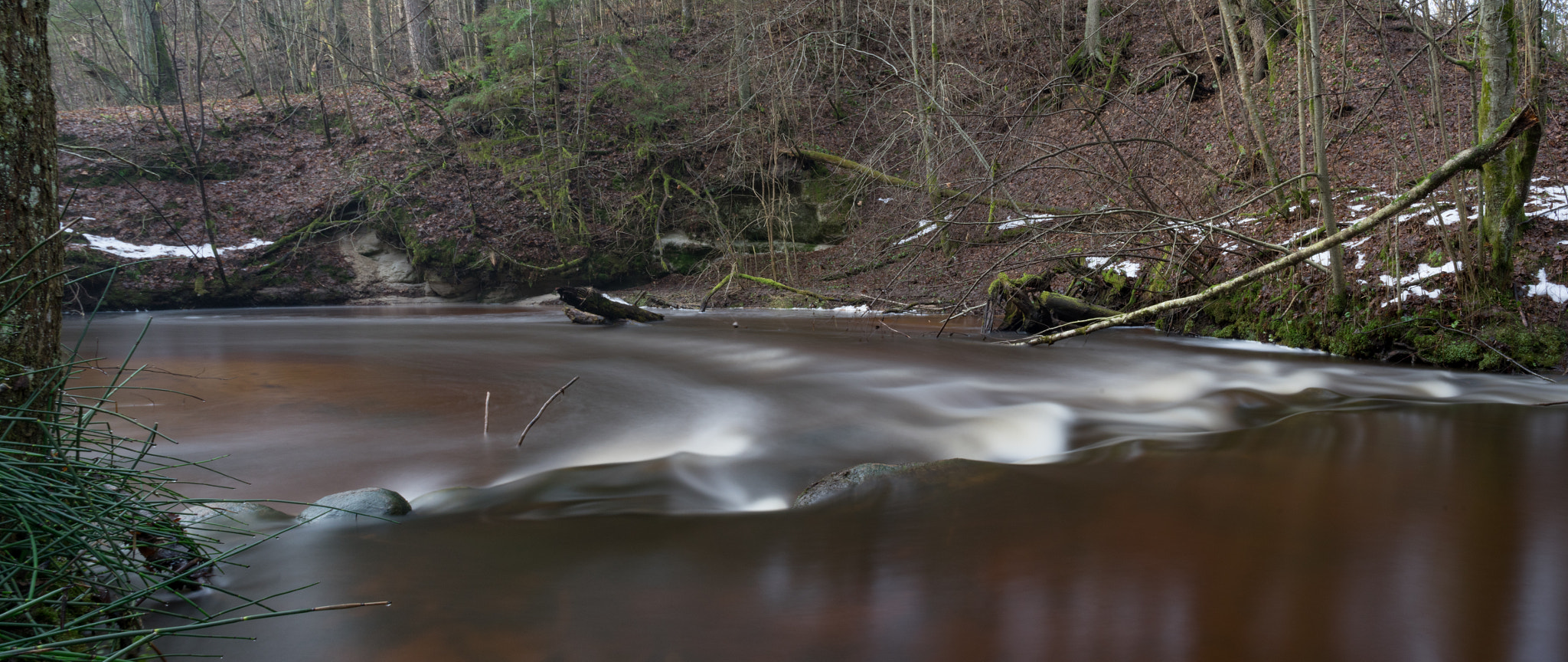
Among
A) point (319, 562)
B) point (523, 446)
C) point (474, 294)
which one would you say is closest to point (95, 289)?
point (474, 294)

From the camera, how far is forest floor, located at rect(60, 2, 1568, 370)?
1019 centimetres

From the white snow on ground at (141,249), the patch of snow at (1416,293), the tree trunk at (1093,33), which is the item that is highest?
the tree trunk at (1093,33)

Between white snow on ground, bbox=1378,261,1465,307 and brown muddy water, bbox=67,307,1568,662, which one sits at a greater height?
white snow on ground, bbox=1378,261,1465,307

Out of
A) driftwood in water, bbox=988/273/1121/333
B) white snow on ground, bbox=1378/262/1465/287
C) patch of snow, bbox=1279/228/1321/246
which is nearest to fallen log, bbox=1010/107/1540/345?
white snow on ground, bbox=1378/262/1465/287

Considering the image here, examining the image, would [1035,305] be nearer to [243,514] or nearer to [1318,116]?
[1318,116]

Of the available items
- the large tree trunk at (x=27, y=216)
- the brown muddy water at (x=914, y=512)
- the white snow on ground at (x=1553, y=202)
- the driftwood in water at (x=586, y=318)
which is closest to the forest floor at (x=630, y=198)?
the white snow on ground at (x=1553, y=202)

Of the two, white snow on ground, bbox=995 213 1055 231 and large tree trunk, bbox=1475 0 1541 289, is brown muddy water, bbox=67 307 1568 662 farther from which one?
white snow on ground, bbox=995 213 1055 231

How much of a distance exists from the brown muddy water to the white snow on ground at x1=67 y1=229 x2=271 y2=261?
10.9 metres

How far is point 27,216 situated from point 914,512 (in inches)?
148

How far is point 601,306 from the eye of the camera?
12.2 metres

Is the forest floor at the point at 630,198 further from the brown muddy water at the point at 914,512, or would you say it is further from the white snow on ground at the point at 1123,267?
the brown muddy water at the point at 914,512

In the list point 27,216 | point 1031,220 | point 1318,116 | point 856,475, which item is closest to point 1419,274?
point 1318,116

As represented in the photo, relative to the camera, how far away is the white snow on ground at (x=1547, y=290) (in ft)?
21.2

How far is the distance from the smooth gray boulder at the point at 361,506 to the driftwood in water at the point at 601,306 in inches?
300
